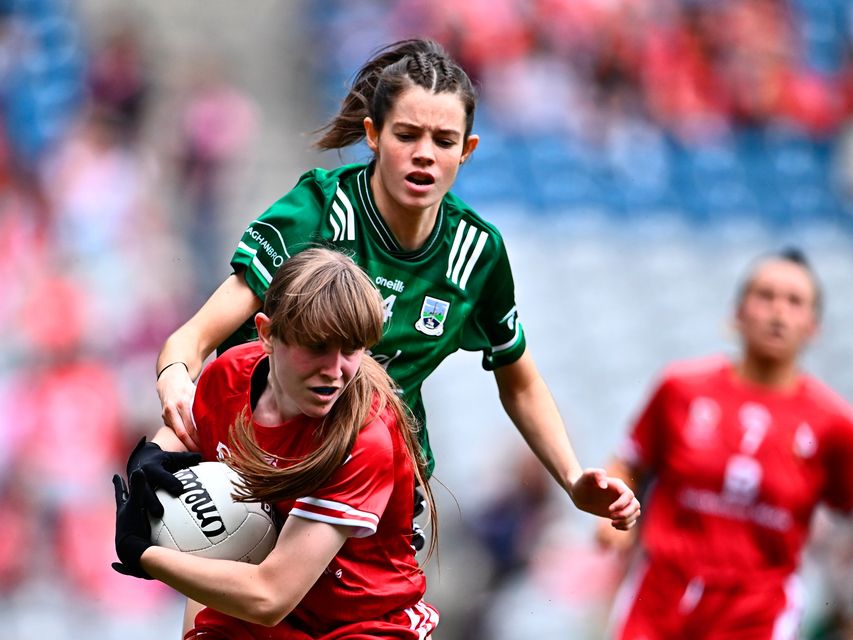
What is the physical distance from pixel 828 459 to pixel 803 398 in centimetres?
28

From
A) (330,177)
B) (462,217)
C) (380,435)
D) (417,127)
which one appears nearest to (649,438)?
(462,217)

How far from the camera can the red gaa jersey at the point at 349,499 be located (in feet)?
10.7

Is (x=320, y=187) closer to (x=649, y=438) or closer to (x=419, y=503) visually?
(x=419, y=503)

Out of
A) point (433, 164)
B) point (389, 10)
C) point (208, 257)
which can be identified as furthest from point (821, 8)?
point (433, 164)

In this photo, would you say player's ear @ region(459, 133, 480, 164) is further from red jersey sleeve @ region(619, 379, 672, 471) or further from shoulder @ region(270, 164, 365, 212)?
red jersey sleeve @ region(619, 379, 672, 471)

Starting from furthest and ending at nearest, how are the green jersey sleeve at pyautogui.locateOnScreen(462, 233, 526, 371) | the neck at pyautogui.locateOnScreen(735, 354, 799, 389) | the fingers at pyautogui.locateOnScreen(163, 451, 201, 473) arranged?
the neck at pyautogui.locateOnScreen(735, 354, 799, 389) < the green jersey sleeve at pyautogui.locateOnScreen(462, 233, 526, 371) < the fingers at pyautogui.locateOnScreen(163, 451, 201, 473)

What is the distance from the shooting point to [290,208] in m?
3.82

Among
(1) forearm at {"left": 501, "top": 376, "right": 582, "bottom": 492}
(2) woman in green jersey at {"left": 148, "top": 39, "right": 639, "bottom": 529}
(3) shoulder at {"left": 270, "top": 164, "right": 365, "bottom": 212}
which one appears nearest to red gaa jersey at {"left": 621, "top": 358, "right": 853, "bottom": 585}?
(1) forearm at {"left": 501, "top": 376, "right": 582, "bottom": 492}

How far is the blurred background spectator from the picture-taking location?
8281 millimetres

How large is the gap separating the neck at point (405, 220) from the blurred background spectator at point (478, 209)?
15.3ft

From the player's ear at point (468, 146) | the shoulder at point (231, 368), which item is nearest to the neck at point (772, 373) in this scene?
the player's ear at point (468, 146)

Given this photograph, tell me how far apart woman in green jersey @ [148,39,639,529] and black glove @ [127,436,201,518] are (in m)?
0.08

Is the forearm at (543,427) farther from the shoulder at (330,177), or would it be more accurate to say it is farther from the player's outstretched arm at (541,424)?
the shoulder at (330,177)

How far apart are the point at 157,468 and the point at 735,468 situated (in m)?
2.96
